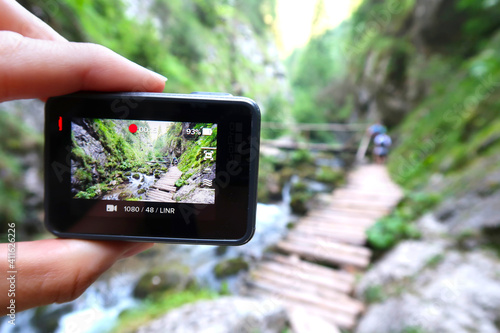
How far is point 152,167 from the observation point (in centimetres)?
80

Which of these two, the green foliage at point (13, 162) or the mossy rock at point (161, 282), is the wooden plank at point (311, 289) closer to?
the mossy rock at point (161, 282)

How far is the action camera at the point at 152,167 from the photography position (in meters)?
0.78

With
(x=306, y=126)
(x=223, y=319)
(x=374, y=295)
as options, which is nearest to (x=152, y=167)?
(x=223, y=319)

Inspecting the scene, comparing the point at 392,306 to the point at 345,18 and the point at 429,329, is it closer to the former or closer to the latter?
the point at 429,329

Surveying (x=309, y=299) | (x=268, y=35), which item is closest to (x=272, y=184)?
(x=309, y=299)

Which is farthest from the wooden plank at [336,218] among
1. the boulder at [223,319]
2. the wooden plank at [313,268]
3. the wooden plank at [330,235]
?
the boulder at [223,319]

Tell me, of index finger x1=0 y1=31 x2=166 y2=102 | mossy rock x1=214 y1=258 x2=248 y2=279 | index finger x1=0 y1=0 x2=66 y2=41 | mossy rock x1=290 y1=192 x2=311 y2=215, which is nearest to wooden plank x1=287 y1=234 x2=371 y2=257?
mossy rock x1=214 y1=258 x2=248 y2=279

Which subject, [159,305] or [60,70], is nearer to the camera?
[60,70]

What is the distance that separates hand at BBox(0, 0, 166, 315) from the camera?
64 cm

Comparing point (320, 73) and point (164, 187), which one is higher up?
point (320, 73)

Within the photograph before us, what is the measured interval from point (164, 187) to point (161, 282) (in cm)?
279

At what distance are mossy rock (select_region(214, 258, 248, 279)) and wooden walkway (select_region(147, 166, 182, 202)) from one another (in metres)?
3.00

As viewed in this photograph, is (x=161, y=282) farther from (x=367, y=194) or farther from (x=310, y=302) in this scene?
(x=367, y=194)

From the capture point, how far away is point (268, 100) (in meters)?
10.5
